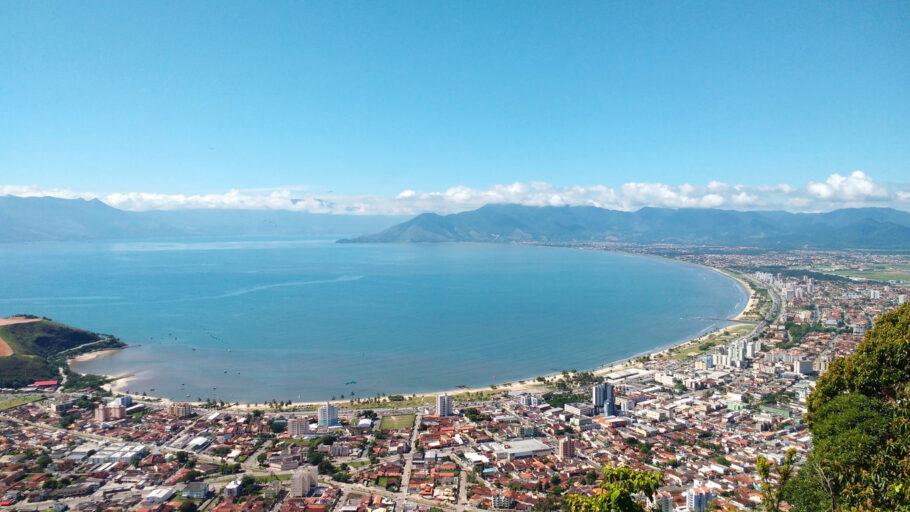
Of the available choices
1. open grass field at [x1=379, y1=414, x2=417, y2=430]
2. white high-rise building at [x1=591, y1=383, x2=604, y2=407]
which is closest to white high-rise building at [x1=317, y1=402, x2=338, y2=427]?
open grass field at [x1=379, y1=414, x2=417, y2=430]

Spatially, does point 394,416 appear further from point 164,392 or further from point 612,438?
point 164,392

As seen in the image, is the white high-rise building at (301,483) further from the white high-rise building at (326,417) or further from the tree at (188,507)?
the white high-rise building at (326,417)

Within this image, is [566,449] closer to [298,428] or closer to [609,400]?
[609,400]

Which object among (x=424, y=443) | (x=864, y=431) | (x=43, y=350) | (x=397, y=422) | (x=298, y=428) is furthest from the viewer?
(x=43, y=350)

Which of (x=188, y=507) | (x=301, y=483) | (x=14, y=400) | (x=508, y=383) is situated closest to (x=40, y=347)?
(x=14, y=400)

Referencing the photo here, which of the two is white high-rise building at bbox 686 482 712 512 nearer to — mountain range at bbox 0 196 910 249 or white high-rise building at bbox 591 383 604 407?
white high-rise building at bbox 591 383 604 407

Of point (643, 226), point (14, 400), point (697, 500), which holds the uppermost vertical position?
point (643, 226)
